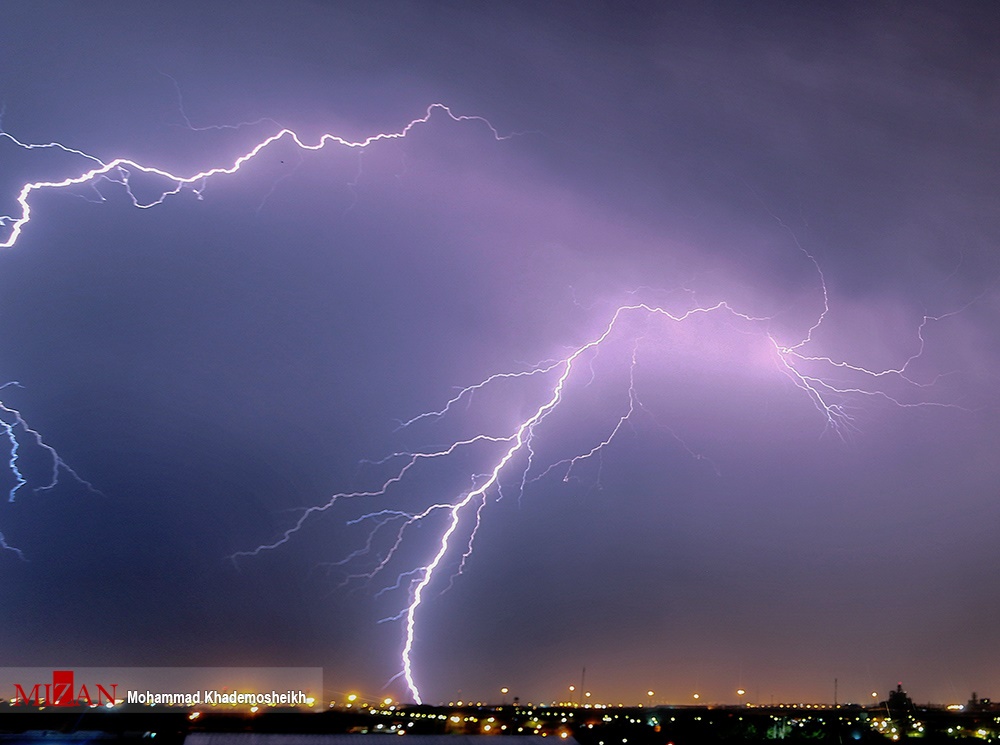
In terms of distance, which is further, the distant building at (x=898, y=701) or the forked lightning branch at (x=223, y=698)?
the distant building at (x=898, y=701)

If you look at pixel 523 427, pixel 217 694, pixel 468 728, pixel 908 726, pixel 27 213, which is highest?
pixel 27 213

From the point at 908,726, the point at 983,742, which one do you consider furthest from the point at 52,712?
the point at 908,726

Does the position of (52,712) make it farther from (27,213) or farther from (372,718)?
(27,213)

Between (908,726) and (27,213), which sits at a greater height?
(27,213)

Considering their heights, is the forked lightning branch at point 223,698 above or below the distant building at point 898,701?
above

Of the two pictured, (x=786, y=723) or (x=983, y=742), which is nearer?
(x=983, y=742)

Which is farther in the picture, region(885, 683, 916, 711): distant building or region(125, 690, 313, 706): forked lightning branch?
region(885, 683, 916, 711): distant building

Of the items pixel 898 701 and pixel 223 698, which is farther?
pixel 898 701

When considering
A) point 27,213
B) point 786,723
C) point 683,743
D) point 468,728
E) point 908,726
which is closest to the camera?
point 27,213

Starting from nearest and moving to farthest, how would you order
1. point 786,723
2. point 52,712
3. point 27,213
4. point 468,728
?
point 27,213
point 52,712
point 468,728
point 786,723

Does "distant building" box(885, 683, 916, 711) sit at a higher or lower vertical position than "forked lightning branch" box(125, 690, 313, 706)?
lower

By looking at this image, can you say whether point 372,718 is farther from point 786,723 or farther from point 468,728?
point 786,723
